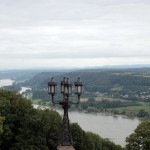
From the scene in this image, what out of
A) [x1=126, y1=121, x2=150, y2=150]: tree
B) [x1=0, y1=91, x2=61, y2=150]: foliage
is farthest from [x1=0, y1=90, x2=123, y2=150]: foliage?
[x1=126, y1=121, x2=150, y2=150]: tree

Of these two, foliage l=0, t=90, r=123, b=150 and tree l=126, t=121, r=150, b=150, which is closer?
foliage l=0, t=90, r=123, b=150

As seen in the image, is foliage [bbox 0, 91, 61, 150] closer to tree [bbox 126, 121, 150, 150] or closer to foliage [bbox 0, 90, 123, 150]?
foliage [bbox 0, 90, 123, 150]

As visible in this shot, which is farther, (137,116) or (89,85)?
(89,85)

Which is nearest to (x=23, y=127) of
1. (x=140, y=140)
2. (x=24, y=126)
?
(x=24, y=126)

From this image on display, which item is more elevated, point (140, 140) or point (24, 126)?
point (24, 126)

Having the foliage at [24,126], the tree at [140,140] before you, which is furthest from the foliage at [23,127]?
the tree at [140,140]

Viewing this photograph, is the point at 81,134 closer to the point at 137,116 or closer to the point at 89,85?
the point at 137,116

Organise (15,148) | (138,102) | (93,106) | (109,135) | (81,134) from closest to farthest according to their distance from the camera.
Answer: (15,148), (81,134), (109,135), (93,106), (138,102)

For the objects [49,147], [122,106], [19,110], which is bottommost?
[122,106]

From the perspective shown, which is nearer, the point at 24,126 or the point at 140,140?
the point at 24,126

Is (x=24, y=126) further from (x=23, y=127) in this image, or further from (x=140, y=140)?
(x=140, y=140)

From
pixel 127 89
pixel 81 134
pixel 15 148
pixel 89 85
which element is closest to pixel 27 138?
pixel 15 148
